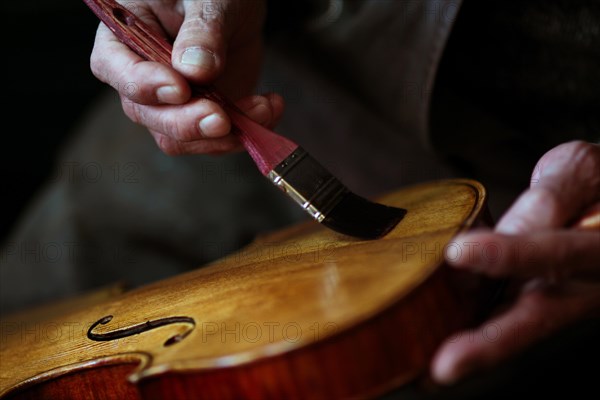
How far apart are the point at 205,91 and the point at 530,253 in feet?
1.32

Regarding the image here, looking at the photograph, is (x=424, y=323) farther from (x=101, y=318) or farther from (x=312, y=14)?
(x=312, y=14)

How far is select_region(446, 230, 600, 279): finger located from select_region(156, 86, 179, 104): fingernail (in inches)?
13.9

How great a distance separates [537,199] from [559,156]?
0.10 m

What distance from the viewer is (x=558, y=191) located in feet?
1.87

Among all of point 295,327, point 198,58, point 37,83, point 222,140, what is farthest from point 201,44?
point 37,83

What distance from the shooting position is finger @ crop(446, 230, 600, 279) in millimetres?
487

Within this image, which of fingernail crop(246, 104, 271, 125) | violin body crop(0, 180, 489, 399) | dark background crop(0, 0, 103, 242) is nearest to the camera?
violin body crop(0, 180, 489, 399)

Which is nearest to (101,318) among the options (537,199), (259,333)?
(259,333)

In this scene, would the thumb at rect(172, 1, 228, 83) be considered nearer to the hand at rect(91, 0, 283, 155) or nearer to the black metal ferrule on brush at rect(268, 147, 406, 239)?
the hand at rect(91, 0, 283, 155)

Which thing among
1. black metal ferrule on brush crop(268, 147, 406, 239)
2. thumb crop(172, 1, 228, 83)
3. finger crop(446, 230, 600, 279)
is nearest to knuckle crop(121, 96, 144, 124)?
thumb crop(172, 1, 228, 83)

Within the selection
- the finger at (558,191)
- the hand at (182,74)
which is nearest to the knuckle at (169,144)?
the hand at (182,74)

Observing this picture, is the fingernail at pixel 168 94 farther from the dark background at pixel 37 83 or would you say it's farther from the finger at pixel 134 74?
the dark background at pixel 37 83

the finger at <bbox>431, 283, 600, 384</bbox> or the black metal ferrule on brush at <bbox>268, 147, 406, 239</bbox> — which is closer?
the finger at <bbox>431, 283, 600, 384</bbox>

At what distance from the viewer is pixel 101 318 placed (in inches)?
28.8
